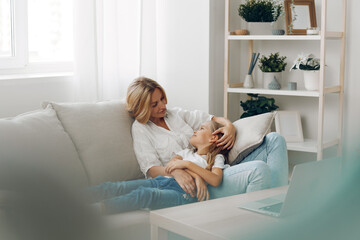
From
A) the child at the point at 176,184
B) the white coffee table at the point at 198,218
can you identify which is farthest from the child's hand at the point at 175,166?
the white coffee table at the point at 198,218

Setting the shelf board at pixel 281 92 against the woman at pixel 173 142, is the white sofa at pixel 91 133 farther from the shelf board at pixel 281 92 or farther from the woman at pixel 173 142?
the shelf board at pixel 281 92

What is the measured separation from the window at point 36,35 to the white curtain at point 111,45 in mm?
155

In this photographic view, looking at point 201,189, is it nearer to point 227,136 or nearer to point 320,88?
point 227,136

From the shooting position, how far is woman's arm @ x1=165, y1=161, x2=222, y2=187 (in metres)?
1.89

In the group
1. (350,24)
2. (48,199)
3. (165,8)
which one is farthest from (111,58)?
(48,199)

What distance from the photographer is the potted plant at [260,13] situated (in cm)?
304

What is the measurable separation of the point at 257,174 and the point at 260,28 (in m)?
1.43

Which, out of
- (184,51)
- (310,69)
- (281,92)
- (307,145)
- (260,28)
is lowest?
(307,145)

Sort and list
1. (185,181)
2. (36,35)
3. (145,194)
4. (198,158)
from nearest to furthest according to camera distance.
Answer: (145,194), (185,181), (198,158), (36,35)

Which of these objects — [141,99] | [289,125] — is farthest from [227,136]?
[289,125]

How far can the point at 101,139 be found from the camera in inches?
84.4

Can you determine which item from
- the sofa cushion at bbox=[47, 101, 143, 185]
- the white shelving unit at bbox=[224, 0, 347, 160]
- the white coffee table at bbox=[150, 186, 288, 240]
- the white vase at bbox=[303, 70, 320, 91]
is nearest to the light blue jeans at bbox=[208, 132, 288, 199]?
the white coffee table at bbox=[150, 186, 288, 240]

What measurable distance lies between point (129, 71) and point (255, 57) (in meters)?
0.79

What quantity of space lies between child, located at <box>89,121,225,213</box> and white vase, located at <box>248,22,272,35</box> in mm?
1068
